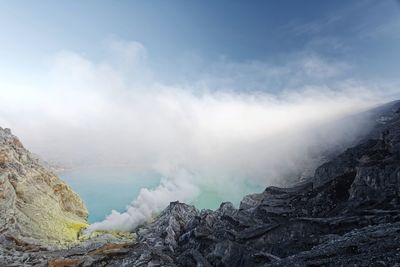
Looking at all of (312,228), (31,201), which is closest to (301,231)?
(312,228)

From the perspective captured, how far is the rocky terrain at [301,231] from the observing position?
1752 inches

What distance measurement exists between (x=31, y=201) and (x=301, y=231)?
12104 cm

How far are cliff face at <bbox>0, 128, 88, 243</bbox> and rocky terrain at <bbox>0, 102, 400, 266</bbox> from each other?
822 inches

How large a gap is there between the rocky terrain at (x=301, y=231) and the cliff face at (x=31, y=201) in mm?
20868

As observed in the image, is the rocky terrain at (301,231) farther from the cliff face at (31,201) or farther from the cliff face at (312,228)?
the cliff face at (31,201)

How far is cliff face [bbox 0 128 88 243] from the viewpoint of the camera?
390 feet

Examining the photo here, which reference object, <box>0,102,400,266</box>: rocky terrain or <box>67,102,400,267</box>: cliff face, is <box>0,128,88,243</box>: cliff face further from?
<box>67,102,400,267</box>: cliff face

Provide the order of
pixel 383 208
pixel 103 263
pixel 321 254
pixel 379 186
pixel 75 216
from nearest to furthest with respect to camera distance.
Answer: pixel 321 254
pixel 383 208
pixel 379 186
pixel 103 263
pixel 75 216

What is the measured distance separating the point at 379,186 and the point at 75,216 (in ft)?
516

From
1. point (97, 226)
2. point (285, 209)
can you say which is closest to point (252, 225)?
point (285, 209)

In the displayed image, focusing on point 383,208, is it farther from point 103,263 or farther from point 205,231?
point 103,263

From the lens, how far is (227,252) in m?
60.8

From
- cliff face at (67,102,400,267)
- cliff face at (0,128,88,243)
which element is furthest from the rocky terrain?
cliff face at (0,128,88,243)

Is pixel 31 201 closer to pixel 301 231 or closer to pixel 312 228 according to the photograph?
pixel 301 231
